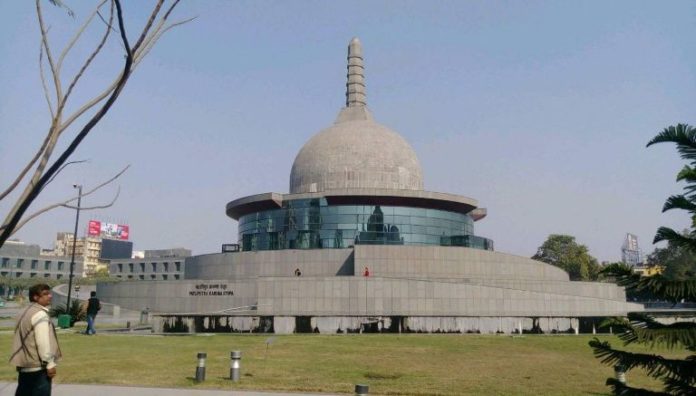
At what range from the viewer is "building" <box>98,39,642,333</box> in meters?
28.1

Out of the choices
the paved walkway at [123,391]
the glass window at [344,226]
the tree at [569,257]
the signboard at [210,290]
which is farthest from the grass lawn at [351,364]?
the tree at [569,257]

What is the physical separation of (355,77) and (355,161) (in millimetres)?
13421

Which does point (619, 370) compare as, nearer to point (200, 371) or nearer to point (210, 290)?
point (200, 371)

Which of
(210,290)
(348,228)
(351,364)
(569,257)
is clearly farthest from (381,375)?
(569,257)

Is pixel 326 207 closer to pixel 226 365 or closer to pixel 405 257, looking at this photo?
pixel 405 257

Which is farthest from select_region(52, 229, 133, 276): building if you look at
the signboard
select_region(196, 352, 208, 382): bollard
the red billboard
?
select_region(196, 352, 208, 382): bollard

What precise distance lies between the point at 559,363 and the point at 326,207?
31282 millimetres

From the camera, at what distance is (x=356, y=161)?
52062mm

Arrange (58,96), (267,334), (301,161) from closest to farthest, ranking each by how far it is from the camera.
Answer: (58,96) → (267,334) → (301,161)

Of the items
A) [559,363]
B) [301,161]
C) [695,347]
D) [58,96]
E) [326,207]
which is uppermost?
[301,161]

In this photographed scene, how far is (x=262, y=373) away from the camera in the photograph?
45.2ft

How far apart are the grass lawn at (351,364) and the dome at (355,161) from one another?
94.7 ft

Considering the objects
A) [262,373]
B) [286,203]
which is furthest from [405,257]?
[262,373]

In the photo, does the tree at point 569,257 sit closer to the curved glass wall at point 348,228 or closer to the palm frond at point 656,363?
the curved glass wall at point 348,228
